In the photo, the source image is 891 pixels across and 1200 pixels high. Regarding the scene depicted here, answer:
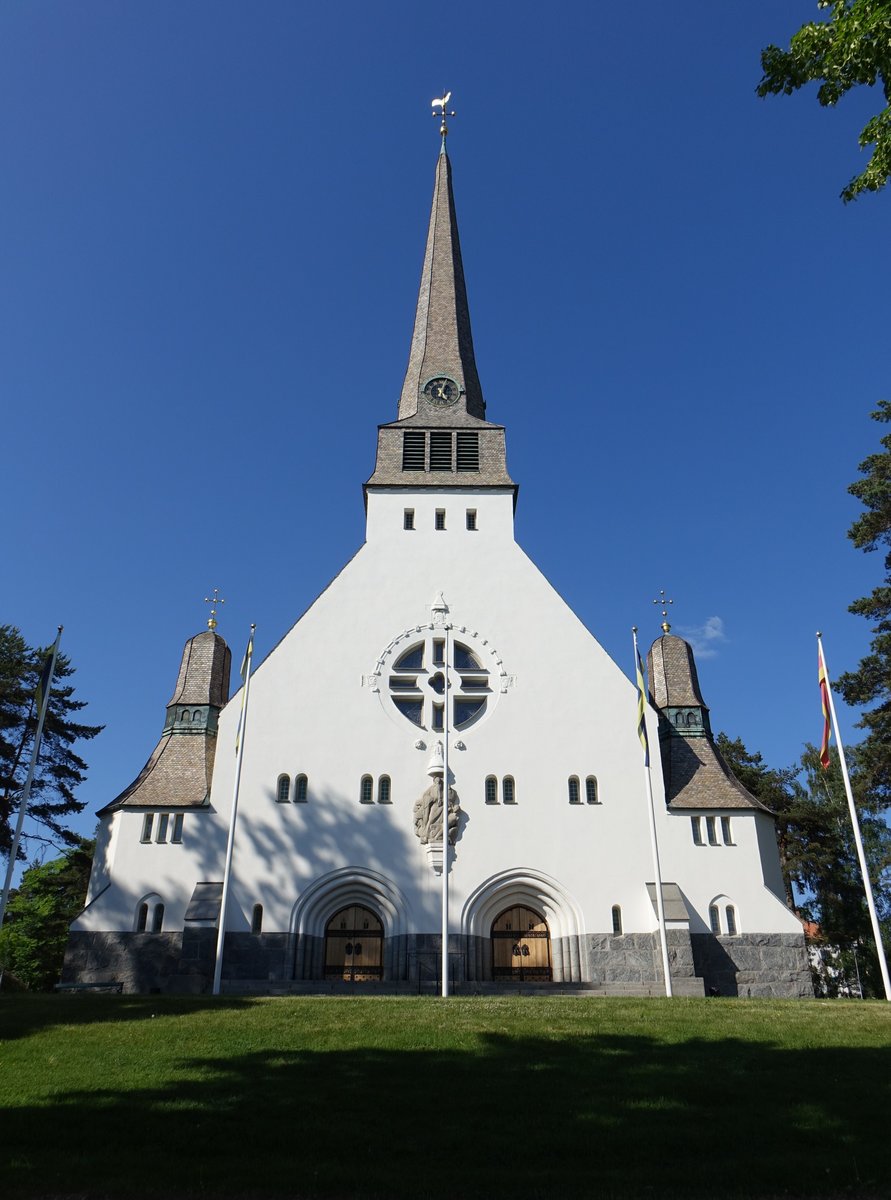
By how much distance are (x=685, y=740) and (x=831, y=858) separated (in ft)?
56.7

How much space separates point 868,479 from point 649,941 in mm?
15190

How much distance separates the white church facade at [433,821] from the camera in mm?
24391

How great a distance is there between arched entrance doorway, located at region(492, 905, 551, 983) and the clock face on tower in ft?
59.3

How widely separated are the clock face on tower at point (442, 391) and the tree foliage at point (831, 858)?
2042 cm

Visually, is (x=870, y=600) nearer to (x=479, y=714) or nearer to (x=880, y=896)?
(x=479, y=714)

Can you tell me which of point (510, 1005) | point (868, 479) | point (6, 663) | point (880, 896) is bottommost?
point (510, 1005)

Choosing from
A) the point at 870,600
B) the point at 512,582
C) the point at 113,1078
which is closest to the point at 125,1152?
the point at 113,1078

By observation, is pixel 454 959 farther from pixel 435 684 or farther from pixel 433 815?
pixel 435 684

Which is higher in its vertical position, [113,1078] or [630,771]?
[630,771]

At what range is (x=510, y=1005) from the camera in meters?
16.4

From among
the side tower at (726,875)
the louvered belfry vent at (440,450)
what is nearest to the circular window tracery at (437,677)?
the side tower at (726,875)

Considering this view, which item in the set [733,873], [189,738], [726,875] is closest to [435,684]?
[189,738]

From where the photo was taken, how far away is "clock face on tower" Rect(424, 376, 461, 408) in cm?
3412

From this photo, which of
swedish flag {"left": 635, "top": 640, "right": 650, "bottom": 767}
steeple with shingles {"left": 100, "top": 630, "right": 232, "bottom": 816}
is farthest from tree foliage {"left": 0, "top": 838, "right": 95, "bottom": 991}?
swedish flag {"left": 635, "top": 640, "right": 650, "bottom": 767}
